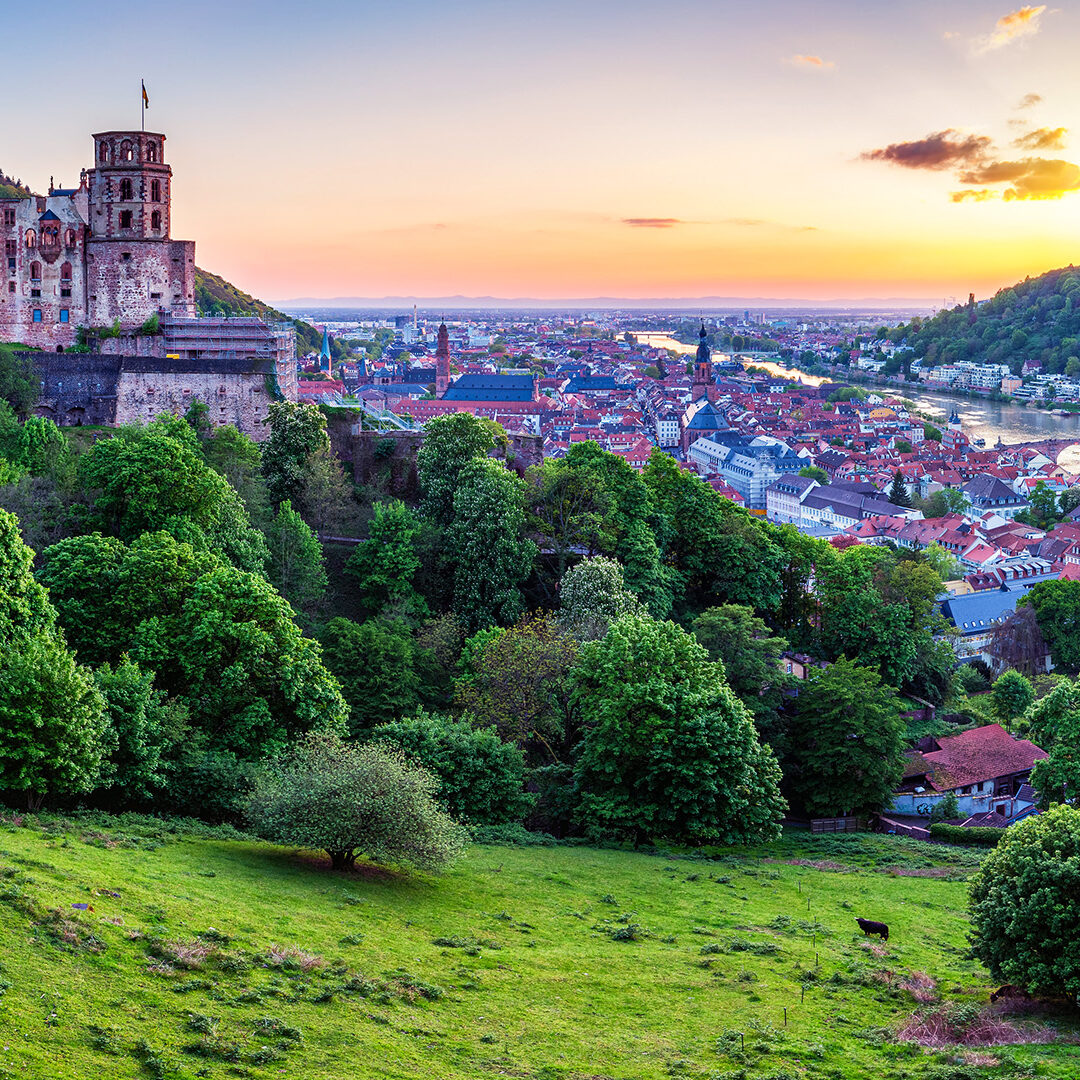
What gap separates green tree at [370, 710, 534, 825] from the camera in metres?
33.2

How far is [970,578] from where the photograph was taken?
84.2 meters

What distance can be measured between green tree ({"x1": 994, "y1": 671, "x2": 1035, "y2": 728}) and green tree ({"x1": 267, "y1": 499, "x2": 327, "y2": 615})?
3154 cm

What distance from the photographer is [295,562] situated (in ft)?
143

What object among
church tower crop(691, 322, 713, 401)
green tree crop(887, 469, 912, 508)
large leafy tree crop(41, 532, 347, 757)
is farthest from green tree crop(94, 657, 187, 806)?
church tower crop(691, 322, 713, 401)

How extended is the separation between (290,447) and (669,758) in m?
22.4

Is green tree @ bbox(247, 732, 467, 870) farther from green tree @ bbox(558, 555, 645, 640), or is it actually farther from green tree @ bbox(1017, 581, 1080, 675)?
green tree @ bbox(1017, 581, 1080, 675)

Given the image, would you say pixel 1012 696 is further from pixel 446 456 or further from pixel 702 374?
pixel 702 374

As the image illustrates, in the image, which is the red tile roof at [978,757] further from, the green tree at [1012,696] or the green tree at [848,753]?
the green tree at [1012,696]

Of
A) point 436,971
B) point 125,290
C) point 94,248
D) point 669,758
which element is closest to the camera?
point 436,971

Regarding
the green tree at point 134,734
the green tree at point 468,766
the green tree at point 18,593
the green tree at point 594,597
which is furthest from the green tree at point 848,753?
the green tree at point 18,593

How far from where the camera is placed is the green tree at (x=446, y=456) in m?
50.0

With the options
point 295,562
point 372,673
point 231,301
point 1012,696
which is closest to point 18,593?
point 372,673

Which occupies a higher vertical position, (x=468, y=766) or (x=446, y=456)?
(x=446, y=456)

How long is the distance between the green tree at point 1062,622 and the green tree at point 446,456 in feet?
112
